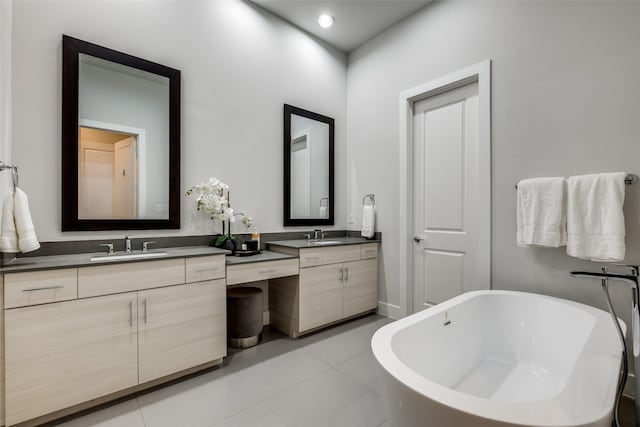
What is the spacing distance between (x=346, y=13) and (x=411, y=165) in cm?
165

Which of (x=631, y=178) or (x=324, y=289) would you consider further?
(x=324, y=289)

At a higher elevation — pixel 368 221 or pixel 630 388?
pixel 368 221

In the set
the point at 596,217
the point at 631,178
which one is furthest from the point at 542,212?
the point at 631,178

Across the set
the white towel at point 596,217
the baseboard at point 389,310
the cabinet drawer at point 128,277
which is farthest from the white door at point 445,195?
the cabinet drawer at point 128,277

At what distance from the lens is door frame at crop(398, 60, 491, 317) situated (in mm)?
2344

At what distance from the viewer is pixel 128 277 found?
1.71m

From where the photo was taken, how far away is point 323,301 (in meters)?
2.72

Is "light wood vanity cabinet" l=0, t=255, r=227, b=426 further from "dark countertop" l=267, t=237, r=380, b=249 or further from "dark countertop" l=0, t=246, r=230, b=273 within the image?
"dark countertop" l=267, t=237, r=380, b=249

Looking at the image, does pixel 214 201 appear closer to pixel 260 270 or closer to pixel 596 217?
pixel 260 270

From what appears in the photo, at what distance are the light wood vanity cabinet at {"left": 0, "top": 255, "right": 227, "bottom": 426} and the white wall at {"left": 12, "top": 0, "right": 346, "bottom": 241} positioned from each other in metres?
0.55

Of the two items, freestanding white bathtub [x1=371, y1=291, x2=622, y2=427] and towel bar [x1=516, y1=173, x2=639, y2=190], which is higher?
A: towel bar [x1=516, y1=173, x2=639, y2=190]

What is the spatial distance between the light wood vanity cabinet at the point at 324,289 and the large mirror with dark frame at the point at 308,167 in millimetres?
549

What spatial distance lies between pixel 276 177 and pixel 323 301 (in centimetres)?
130

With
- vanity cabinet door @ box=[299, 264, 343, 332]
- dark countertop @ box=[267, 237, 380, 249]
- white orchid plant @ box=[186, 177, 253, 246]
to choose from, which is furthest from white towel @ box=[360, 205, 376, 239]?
white orchid plant @ box=[186, 177, 253, 246]
